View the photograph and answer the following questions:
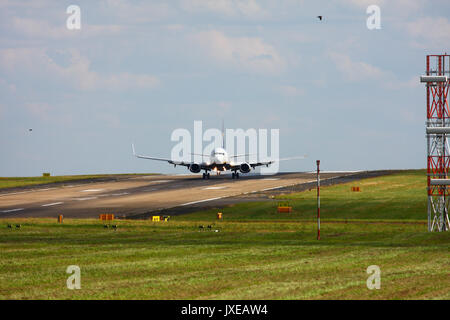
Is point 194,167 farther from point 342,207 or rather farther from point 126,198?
point 342,207

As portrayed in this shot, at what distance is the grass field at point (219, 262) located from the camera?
2123 cm

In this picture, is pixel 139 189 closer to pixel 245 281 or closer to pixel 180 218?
pixel 180 218

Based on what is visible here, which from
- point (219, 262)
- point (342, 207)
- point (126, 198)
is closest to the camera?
point (219, 262)

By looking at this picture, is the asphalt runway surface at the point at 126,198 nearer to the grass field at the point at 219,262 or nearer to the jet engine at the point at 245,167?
the jet engine at the point at 245,167

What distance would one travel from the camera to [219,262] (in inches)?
1085

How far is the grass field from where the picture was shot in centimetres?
2123

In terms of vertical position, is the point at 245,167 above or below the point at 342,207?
above

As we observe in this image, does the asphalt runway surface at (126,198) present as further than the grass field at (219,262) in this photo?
Yes

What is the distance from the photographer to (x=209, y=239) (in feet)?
123

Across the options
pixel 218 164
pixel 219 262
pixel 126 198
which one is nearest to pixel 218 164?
pixel 218 164

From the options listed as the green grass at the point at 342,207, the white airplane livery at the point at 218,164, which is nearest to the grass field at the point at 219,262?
the green grass at the point at 342,207

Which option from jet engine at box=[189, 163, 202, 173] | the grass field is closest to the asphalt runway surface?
jet engine at box=[189, 163, 202, 173]
